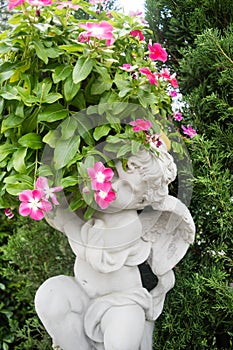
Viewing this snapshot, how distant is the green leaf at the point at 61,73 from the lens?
1810 mm

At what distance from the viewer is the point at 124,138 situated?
1833mm

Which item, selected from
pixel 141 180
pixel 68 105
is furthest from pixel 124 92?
pixel 141 180

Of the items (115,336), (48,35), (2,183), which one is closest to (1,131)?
(2,183)

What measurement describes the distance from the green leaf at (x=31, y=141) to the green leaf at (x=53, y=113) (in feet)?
0.24

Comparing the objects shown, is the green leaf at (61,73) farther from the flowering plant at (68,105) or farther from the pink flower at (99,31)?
the pink flower at (99,31)

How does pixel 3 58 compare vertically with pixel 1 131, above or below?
above

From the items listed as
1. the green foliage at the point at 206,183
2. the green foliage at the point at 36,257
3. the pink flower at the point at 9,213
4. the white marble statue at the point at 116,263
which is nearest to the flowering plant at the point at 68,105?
the white marble statue at the point at 116,263

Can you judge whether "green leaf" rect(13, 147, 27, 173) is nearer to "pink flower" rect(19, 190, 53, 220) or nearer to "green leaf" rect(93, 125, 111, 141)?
"pink flower" rect(19, 190, 53, 220)

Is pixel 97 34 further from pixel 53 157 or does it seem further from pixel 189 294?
pixel 189 294

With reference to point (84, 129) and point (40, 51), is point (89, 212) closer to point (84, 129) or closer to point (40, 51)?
point (84, 129)

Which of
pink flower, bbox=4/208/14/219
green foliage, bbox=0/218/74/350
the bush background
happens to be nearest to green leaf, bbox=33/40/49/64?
pink flower, bbox=4/208/14/219

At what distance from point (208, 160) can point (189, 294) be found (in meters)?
0.61

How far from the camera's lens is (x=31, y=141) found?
185 cm

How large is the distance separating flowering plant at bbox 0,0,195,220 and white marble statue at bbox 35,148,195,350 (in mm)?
103
